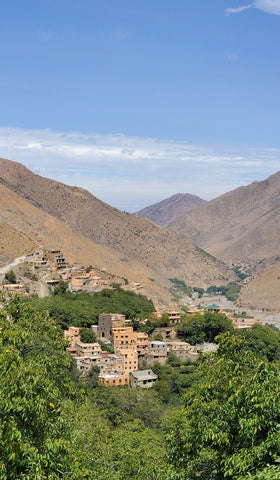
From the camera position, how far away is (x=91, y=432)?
1973 centimetres

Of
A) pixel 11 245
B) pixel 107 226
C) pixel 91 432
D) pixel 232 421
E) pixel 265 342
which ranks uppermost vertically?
pixel 107 226

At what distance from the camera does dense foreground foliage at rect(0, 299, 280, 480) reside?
11.0 meters

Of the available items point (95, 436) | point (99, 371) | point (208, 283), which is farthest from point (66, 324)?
point (208, 283)

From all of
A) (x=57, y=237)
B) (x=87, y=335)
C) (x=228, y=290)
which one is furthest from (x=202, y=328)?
(x=228, y=290)

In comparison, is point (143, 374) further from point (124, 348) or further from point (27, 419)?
point (27, 419)

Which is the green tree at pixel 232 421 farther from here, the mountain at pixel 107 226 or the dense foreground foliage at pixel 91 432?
the mountain at pixel 107 226

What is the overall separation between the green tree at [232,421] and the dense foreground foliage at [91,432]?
2cm

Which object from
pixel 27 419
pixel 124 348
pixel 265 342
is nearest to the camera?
pixel 27 419

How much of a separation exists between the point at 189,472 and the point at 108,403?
2434 centimetres

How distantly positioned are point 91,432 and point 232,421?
7968mm

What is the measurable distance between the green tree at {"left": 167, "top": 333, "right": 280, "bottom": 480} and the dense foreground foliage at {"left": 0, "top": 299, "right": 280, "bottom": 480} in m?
0.02

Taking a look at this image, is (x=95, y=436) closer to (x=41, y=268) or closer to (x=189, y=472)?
(x=189, y=472)

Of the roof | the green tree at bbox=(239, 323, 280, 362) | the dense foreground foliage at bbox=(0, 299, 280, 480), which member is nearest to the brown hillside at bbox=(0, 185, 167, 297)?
the green tree at bbox=(239, 323, 280, 362)

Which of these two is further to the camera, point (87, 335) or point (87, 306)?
point (87, 306)
